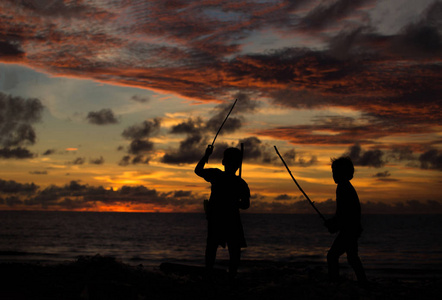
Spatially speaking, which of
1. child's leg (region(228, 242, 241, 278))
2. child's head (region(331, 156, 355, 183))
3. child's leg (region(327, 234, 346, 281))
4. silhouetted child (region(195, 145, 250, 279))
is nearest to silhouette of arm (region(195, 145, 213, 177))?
silhouetted child (region(195, 145, 250, 279))

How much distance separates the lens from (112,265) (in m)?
10.6

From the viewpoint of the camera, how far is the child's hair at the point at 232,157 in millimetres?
6508

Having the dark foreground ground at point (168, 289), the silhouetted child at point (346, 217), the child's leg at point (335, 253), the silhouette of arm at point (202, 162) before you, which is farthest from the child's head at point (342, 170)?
the silhouette of arm at point (202, 162)

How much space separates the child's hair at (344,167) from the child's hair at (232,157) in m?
1.72

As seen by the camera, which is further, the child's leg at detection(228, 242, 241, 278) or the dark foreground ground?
the dark foreground ground

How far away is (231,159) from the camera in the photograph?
6.51 m

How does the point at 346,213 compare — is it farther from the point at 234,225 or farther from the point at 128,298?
the point at 128,298

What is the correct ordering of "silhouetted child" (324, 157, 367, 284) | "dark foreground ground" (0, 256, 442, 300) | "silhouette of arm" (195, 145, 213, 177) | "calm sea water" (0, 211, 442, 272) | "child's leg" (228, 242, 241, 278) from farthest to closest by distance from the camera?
"calm sea water" (0, 211, 442, 272) → "silhouetted child" (324, 157, 367, 284) → "dark foreground ground" (0, 256, 442, 300) → "child's leg" (228, 242, 241, 278) → "silhouette of arm" (195, 145, 213, 177)

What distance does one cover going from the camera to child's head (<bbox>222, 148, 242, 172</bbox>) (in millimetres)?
6504

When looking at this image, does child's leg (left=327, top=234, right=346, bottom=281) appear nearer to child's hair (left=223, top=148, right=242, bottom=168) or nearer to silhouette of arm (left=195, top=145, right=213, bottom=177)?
child's hair (left=223, top=148, right=242, bottom=168)

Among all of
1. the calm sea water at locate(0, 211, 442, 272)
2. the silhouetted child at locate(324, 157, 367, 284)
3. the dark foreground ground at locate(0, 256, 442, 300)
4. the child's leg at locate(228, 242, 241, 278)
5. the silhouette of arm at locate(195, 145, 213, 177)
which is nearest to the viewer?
the silhouette of arm at locate(195, 145, 213, 177)

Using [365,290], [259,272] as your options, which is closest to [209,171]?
[365,290]

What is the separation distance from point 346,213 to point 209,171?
241cm

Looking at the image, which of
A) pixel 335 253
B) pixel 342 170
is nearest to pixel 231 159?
pixel 342 170
